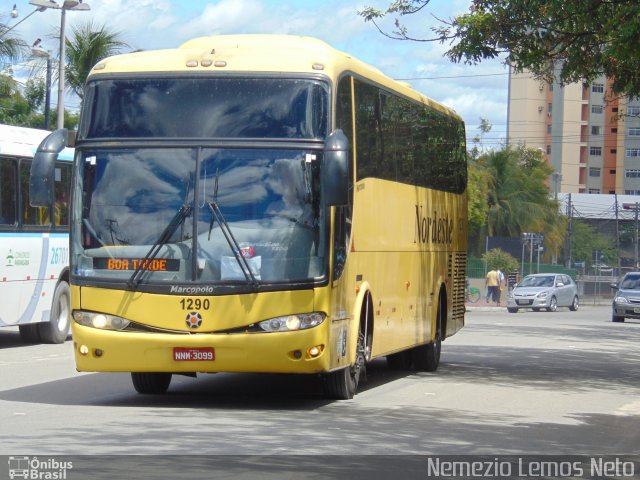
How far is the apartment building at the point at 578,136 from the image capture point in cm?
11669

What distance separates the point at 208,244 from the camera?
12.6 metres

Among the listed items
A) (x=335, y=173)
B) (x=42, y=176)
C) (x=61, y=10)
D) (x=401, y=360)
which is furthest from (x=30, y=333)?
(x=61, y=10)

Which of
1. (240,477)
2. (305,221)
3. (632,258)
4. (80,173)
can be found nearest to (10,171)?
(80,173)

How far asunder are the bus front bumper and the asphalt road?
1.54 ft

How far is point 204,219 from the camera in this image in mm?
12609

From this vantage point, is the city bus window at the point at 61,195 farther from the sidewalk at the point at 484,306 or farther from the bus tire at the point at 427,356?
the sidewalk at the point at 484,306

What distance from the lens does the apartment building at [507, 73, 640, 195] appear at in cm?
11669

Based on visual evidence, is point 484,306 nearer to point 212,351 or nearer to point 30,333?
point 30,333

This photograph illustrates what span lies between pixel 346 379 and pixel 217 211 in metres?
2.60

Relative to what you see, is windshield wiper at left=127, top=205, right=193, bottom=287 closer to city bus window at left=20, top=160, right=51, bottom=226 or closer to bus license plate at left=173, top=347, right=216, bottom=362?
bus license plate at left=173, top=347, right=216, bottom=362

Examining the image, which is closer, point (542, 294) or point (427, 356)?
point (427, 356)

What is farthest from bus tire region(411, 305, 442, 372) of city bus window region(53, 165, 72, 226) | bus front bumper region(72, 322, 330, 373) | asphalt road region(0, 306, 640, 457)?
city bus window region(53, 165, 72, 226)

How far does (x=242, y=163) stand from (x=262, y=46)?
4.96 feet

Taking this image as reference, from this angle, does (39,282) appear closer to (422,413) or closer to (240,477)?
(422,413)
